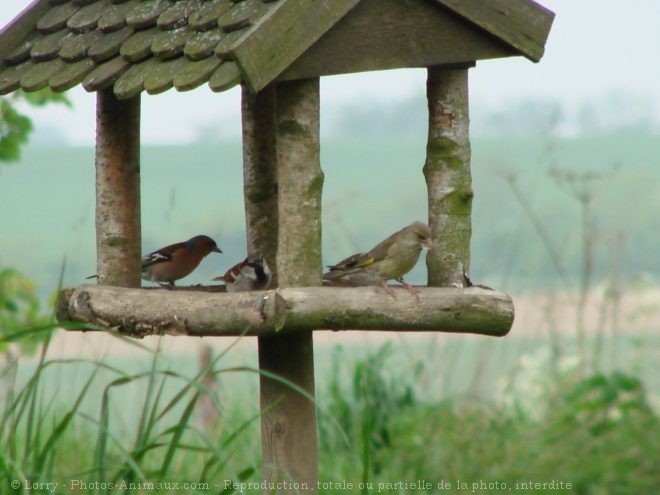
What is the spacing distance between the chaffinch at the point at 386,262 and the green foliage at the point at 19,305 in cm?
204

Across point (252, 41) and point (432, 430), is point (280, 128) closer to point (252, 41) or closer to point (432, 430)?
point (252, 41)

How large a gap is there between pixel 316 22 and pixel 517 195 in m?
3.62

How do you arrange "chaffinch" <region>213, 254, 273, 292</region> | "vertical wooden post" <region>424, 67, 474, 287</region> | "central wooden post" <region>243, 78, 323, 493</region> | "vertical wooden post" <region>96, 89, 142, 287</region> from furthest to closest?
"chaffinch" <region>213, 254, 273, 292</region> → "vertical wooden post" <region>96, 89, 142, 287</region> → "vertical wooden post" <region>424, 67, 474, 287</region> → "central wooden post" <region>243, 78, 323, 493</region>

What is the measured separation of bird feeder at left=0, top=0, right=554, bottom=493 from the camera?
10.4 feet

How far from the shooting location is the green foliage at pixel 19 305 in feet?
17.8

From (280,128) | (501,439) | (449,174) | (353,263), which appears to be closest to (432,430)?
(501,439)

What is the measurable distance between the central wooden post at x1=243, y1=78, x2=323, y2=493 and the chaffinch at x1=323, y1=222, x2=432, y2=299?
0.35m

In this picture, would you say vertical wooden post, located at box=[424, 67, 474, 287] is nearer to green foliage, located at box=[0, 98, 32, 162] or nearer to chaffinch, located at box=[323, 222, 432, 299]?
chaffinch, located at box=[323, 222, 432, 299]

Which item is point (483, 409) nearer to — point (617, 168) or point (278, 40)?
point (617, 168)

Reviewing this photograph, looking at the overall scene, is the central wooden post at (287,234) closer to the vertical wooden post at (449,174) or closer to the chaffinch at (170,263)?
the vertical wooden post at (449,174)

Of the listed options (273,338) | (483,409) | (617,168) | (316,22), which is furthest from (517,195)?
(316,22)

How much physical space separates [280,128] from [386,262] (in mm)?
946

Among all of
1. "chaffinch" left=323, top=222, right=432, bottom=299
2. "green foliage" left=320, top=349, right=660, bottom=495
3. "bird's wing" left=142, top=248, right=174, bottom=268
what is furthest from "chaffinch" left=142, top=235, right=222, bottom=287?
"green foliage" left=320, top=349, right=660, bottom=495

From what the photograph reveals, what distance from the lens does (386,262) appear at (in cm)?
402
